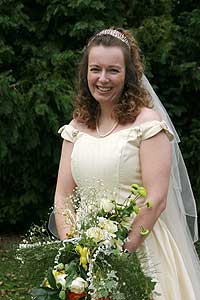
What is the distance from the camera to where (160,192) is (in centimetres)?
275

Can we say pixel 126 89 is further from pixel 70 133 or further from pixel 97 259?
pixel 97 259

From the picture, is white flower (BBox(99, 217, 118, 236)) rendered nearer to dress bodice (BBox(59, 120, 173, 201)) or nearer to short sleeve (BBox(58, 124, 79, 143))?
dress bodice (BBox(59, 120, 173, 201))

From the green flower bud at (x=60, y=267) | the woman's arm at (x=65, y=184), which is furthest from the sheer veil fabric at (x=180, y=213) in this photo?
the green flower bud at (x=60, y=267)

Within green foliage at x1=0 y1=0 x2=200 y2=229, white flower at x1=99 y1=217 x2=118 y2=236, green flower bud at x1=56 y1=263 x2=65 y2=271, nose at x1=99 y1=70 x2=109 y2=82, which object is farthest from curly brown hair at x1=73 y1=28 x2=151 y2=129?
green foliage at x1=0 y1=0 x2=200 y2=229

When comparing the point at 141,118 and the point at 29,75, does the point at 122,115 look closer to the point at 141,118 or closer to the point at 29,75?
the point at 141,118

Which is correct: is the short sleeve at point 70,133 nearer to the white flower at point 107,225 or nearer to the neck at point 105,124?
the neck at point 105,124

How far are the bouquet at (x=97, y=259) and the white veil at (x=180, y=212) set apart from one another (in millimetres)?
507

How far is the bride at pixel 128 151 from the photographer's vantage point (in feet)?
9.09

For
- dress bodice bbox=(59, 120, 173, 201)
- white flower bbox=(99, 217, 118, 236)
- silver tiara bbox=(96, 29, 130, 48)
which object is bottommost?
white flower bbox=(99, 217, 118, 236)

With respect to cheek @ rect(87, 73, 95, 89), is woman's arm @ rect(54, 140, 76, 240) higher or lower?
lower

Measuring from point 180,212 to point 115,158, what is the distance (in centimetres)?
55

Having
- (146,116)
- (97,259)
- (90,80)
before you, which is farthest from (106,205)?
(90,80)

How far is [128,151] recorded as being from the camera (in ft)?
9.22

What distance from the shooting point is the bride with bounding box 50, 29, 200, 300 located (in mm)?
2771
